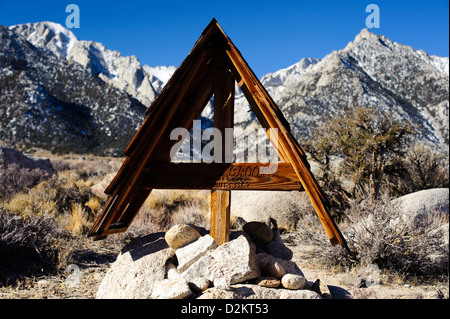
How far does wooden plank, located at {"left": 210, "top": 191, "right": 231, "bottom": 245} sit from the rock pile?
96mm

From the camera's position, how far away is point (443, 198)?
9.59 metres

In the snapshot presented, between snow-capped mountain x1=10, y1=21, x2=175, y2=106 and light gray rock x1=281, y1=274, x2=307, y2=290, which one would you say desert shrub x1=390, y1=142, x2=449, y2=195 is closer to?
light gray rock x1=281, y1=274, x2=307, y2=290

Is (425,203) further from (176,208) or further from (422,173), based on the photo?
(176,208)

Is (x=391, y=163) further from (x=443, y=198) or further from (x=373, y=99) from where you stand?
(x=373, y=99)

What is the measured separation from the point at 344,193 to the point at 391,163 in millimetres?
1863

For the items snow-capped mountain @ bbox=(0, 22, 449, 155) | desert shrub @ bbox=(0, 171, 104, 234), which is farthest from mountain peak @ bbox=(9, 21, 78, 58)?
desert shrub @ bbox=(0, 171, 104, 234)

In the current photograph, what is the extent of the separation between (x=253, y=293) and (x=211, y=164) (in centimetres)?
139

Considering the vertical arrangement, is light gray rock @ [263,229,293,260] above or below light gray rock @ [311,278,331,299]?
above

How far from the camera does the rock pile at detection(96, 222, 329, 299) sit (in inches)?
136

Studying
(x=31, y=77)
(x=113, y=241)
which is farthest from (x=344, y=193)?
(x=31, y=77)

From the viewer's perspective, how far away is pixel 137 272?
3.97 m

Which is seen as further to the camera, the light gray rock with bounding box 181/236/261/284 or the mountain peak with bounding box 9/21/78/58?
the mountain peak with bounding box 9/21/78/58

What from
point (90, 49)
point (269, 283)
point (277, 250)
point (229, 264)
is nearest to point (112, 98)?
point (277, 250)

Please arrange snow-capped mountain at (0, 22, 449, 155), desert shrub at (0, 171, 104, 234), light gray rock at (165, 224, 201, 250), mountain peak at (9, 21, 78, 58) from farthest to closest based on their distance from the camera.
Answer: mountain peak at (9, 21, 78, 58) < snow-capped mountain at (0, 22, 449, 155) < desert shrub at (0, 171, 104, 234) < light gray rock at (165, 224, 201, 250)
